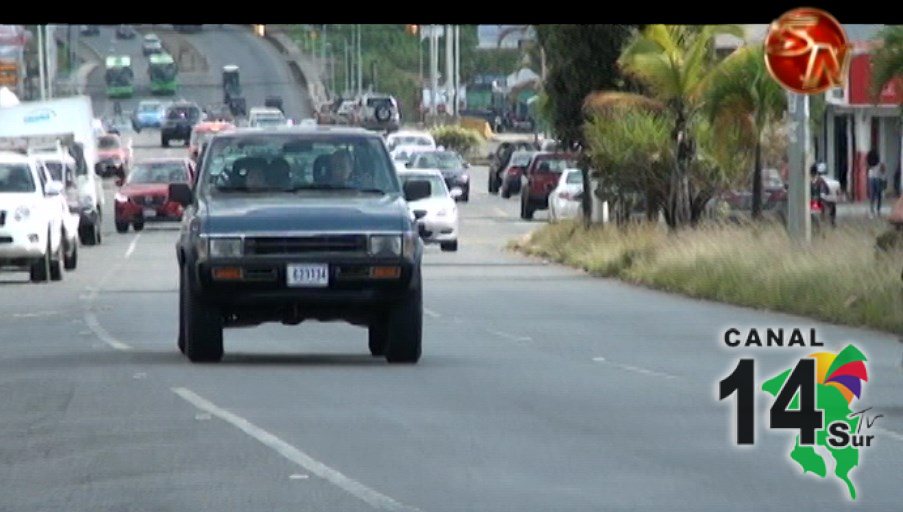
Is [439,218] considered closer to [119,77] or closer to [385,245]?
[385,245]

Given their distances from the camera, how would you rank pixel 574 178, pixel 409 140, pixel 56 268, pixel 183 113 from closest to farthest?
pixel 56 268 → pixel 574 178 → pixel 409 140 → pixel 183 113

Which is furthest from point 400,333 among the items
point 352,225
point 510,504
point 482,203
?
point 482,203

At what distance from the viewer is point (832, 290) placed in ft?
90.6

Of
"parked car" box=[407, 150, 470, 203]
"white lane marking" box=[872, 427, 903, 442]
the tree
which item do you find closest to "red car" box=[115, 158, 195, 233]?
"parked car" box=[407, 150, 470, 203]

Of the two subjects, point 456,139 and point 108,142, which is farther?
point 456,139

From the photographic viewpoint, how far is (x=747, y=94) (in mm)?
37031

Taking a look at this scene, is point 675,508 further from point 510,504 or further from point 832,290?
point 832,290

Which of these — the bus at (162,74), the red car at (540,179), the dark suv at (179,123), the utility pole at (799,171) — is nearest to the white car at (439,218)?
the utility pole at (799,171)

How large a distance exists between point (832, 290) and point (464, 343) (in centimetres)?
605

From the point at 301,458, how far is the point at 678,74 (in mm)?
25370

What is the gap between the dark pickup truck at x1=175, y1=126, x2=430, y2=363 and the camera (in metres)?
19.5

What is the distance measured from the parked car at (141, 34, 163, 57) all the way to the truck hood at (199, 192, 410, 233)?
134 m

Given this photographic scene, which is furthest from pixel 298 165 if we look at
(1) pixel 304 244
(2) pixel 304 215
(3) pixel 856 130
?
(3) pixel 856 130

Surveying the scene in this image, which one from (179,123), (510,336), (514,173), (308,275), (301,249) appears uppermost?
(301,249)
